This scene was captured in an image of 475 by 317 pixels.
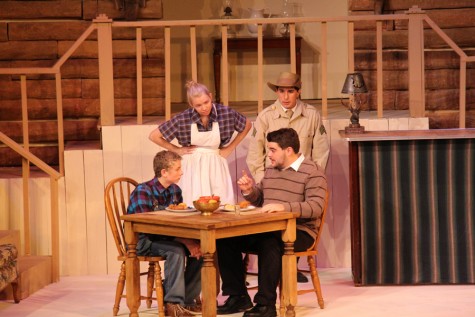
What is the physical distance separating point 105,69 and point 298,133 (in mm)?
1633

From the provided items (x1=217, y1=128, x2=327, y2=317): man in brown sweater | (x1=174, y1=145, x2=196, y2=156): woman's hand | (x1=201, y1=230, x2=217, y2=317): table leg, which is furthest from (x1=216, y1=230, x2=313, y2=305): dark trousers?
(x1=174, y1=145, x2=196, y2=156): woman's hand

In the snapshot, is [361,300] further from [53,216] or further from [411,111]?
[53,216]

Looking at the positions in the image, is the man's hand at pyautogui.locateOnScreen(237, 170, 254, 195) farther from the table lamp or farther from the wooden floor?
the table lamp

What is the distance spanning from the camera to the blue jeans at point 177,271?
544cm

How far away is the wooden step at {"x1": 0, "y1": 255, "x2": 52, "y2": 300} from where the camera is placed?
6.44 m

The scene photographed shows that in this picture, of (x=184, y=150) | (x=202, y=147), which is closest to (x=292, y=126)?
(x=202, y=147)

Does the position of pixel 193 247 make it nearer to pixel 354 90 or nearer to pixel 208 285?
pixel 208 285

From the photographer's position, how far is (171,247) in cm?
548

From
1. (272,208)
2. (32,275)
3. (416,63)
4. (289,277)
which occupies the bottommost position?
(32,275)

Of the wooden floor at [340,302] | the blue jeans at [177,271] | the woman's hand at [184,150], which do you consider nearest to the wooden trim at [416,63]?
the wooden floor at [340,302]

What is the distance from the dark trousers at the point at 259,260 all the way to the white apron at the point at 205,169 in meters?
0.75

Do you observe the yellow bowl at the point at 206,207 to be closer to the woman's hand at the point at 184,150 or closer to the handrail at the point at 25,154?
the woman's hand at the point at 184,150

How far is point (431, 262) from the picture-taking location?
258 inches

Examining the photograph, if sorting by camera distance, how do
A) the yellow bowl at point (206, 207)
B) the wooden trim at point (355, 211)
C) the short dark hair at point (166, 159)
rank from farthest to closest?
the wooden trim at point (355, 211), the short dark hair at point (166, 159), the yellow bowl at point (206, 207)
